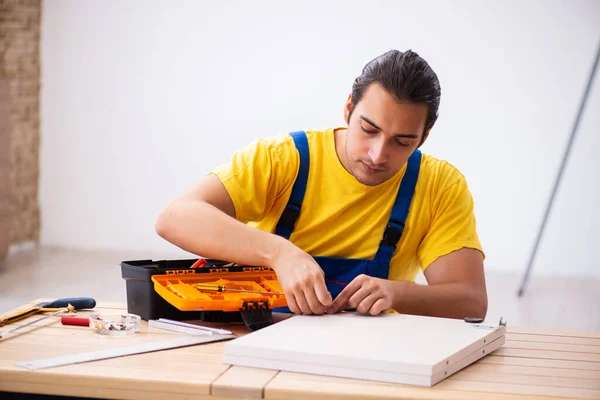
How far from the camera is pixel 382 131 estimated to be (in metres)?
1.72

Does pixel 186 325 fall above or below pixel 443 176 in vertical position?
below

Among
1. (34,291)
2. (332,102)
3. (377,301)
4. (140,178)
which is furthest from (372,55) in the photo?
(377,301)

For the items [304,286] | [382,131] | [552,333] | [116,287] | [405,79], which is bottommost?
[116,287]

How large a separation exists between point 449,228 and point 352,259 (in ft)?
0.79

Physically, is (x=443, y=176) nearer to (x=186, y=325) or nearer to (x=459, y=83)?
(x=186, y=325)

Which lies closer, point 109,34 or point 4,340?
point 4,340

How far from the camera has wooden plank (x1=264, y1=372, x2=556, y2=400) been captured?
3.54ft

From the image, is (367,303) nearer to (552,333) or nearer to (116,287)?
(552,333)

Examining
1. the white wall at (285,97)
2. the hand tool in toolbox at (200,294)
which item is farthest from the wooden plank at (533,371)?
the white wall at (285,97)

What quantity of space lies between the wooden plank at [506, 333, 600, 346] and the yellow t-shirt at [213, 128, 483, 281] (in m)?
0.37

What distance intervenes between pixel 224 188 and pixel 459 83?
409cm

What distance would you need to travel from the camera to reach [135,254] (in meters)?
5.86

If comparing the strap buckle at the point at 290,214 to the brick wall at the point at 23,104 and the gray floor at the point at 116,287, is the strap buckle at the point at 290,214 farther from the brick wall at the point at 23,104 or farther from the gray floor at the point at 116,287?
the brick wall at the point at 23,104

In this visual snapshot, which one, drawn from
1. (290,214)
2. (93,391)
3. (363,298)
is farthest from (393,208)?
(93,391)
